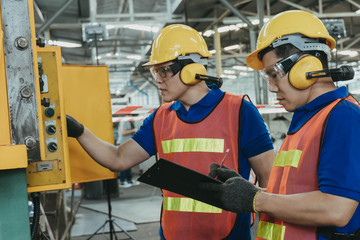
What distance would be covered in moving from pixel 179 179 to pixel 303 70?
69 centimetres

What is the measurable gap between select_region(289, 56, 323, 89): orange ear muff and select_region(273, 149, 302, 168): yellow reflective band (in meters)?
0.27

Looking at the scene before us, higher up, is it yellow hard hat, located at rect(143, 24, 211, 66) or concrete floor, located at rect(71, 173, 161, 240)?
yellow hard hat, located at rect(143, 24, 211, 66)

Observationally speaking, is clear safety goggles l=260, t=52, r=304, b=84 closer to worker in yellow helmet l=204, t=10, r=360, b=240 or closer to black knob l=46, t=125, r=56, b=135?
worker in yellow helmet l=204, t=10, r=360, b=240

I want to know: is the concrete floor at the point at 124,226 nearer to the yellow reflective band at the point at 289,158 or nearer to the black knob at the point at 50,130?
the black knob at the point at 50,130

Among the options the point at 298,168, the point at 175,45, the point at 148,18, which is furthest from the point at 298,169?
the point at 148,18

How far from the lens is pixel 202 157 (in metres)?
2.23

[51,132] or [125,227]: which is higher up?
[51,132]

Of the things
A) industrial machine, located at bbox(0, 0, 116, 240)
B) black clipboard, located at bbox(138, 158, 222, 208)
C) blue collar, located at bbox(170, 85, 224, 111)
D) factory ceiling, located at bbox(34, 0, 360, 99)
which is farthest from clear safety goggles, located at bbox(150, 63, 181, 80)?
factory ceiling, located at bbox(34, 0, 360, 99)

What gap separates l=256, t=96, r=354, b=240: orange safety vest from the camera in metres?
1.48

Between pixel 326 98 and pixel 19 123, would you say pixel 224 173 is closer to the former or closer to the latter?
pixel 326 98

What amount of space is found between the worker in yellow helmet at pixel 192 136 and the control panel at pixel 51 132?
67 centimetres

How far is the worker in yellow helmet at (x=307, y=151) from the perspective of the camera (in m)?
1.36

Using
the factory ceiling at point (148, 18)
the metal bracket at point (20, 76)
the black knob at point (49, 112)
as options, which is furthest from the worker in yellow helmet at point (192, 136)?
the factory ceiling at point (148, 18)

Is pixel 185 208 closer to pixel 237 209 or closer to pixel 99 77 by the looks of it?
pixel 237 209
